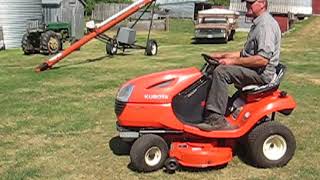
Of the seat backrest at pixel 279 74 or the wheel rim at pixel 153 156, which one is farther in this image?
the seat backrest at pixel 279 74

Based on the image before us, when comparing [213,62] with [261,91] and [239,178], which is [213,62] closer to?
[261,91]

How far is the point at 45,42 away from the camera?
19.1m

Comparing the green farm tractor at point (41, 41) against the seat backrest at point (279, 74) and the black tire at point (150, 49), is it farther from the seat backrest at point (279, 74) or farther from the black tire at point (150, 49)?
the seat backrest at point (279, 74)

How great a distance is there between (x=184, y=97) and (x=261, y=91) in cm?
90

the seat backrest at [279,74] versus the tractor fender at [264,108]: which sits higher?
the seat backrest at [279,74]

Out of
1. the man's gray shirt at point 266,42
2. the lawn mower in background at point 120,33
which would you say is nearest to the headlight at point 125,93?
the man's gray shirt at point 266,42

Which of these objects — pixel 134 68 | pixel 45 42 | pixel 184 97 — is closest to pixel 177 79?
pixel 184 97

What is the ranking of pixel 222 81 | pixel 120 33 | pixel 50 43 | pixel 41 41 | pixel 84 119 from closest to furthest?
pixel 222 81 → pixel 84 119 → pixel 120 33 → pixel 41 41 → pixel 50 43

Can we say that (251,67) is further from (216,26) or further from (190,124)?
(216,26)

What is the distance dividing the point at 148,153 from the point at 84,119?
2.91 metres

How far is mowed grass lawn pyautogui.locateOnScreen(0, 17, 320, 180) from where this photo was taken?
5941 mm

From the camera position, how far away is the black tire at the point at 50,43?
19172 mm

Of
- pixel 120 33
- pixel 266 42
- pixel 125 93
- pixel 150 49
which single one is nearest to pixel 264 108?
pixel 266 42

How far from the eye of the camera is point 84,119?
8.46 metres
